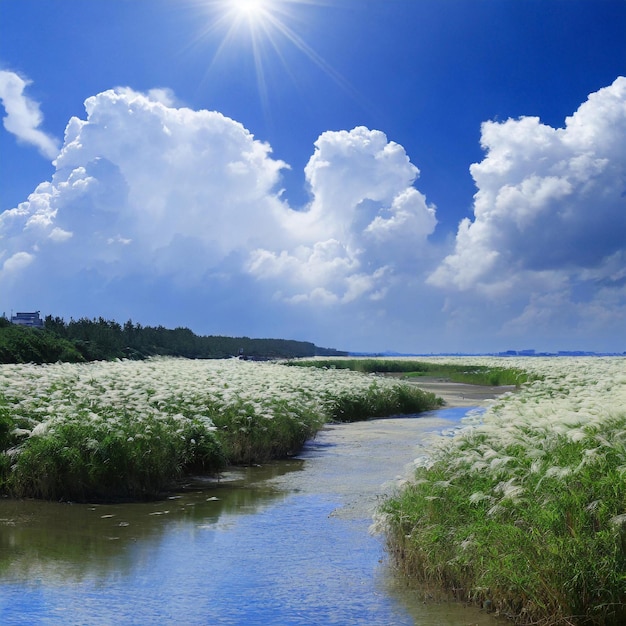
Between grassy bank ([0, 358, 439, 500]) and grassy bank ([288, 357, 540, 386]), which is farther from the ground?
grassy bank ([288, 357, 540, 386])

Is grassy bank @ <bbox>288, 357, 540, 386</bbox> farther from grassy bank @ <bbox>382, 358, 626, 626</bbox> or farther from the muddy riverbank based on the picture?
grassy bank @ <bbox>382, 358, 626, 626</bbox>

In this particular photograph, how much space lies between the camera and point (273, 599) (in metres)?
7.75

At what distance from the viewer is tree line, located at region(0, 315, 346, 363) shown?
127ft

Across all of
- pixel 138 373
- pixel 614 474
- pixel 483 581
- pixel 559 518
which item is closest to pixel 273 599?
pixel 483 581

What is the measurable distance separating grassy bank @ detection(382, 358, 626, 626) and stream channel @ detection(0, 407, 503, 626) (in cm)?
46

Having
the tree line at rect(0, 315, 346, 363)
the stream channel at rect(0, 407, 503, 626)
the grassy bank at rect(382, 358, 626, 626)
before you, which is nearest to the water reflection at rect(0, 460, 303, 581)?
the stream channel at rect(0, 407, 503, 626)

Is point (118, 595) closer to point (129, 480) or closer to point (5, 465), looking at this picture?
point (129, 480)

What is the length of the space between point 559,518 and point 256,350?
373ft

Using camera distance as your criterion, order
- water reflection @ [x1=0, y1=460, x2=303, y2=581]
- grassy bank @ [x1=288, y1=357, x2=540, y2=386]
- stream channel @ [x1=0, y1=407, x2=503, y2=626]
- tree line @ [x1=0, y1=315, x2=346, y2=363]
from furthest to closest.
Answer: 1. grassy bank @ [x1=288, y1=357, x2=540, y2=386]
2. tree line @ [x1=0, y1=315, x2=346, y2=363]
3. water reflection @ [x1=0, y1=460, x2=303, y2=581]
4. stream channel @ [x1=0, y1=407, x2=503, y2=626]

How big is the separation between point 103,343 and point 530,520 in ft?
173

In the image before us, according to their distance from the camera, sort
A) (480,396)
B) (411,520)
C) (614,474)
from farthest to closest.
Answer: (480,396) → (411,520) → (614,474)

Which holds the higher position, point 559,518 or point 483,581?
point 559,518

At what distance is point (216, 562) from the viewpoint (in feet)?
29.9

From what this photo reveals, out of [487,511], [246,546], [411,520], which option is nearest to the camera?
[487,511]
